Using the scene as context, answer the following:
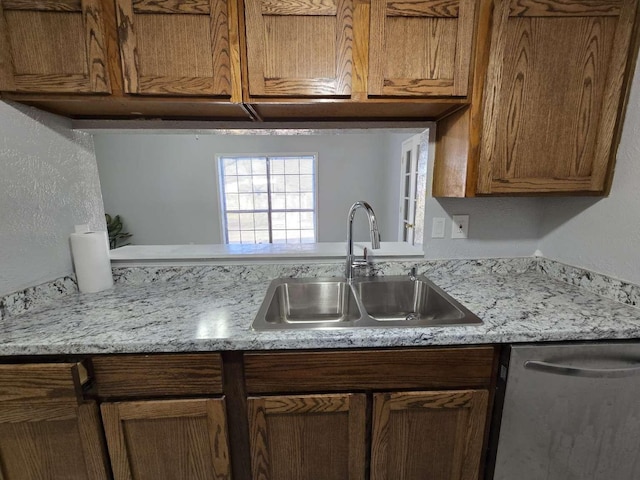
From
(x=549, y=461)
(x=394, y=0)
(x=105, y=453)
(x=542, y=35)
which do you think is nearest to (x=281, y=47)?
(x=394, y=0)

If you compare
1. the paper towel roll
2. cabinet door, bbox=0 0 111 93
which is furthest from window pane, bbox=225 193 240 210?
cabinet door, bbox=0 0 111 93

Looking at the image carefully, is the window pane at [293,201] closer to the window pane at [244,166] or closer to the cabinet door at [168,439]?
the window pane at [244,166]

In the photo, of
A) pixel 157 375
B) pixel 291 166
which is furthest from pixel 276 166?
pixel 157 375

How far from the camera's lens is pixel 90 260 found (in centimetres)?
117

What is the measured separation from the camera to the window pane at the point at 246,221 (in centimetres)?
510

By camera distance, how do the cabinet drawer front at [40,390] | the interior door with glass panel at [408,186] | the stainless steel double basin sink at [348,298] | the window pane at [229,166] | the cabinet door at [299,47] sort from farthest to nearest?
the window pane at [229,166] → the interior door with glass panel at [408,186] → the stainless steel double basin sink at [348,298] → the cabinet door at [299,47] → the cabinet drawer front at [40,390]

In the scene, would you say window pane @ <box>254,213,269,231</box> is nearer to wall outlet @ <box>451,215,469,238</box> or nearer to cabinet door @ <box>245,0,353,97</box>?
wall outlet @ <box>451,215,469,238</box>

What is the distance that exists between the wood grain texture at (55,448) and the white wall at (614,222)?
6.08 ft

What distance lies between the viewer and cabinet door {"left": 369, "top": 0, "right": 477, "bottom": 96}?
2.96ft

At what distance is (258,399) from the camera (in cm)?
85

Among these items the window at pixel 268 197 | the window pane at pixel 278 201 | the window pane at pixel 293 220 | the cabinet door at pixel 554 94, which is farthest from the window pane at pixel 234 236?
the cabinet door at pixel 554 94

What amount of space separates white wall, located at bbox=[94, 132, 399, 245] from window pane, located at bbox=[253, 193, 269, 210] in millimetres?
682

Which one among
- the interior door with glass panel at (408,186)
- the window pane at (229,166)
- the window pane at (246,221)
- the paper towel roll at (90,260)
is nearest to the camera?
the paper towel roll at (90,260)

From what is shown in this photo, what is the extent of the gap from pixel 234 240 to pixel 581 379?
196 inches
